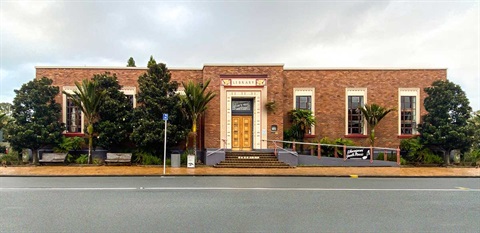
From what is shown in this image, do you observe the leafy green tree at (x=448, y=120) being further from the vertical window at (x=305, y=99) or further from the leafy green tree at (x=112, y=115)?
the leafy green tree at (x=112, y=115)

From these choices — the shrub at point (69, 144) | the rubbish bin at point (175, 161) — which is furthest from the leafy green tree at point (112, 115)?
the rubbish bin at point (175, 161)

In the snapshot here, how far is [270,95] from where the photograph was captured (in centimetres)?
1883

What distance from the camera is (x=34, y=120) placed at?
1788 centimetres

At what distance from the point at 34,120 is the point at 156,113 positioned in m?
7.19

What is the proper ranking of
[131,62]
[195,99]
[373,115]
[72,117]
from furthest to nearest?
[131,62] < [72,117] < [373,115] < [195,99]

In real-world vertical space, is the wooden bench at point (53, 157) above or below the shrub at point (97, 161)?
above

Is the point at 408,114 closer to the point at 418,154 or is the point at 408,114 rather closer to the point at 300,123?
the point at 418,154

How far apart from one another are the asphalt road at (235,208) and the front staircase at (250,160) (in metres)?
6.00

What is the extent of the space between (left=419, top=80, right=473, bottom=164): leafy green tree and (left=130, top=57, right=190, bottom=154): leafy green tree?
47.9 feet

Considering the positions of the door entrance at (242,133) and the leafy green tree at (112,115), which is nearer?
the leafy green tree at (112,115)

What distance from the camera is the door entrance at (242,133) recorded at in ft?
62.9

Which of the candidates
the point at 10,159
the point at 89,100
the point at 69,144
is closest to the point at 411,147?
the point at 89,100

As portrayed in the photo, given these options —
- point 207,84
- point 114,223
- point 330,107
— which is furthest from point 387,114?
point 114,223

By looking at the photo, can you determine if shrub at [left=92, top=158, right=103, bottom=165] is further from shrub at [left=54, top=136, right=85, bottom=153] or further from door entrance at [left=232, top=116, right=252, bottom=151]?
door entrance at [left=232, top=116, right=252, bottom=151]
